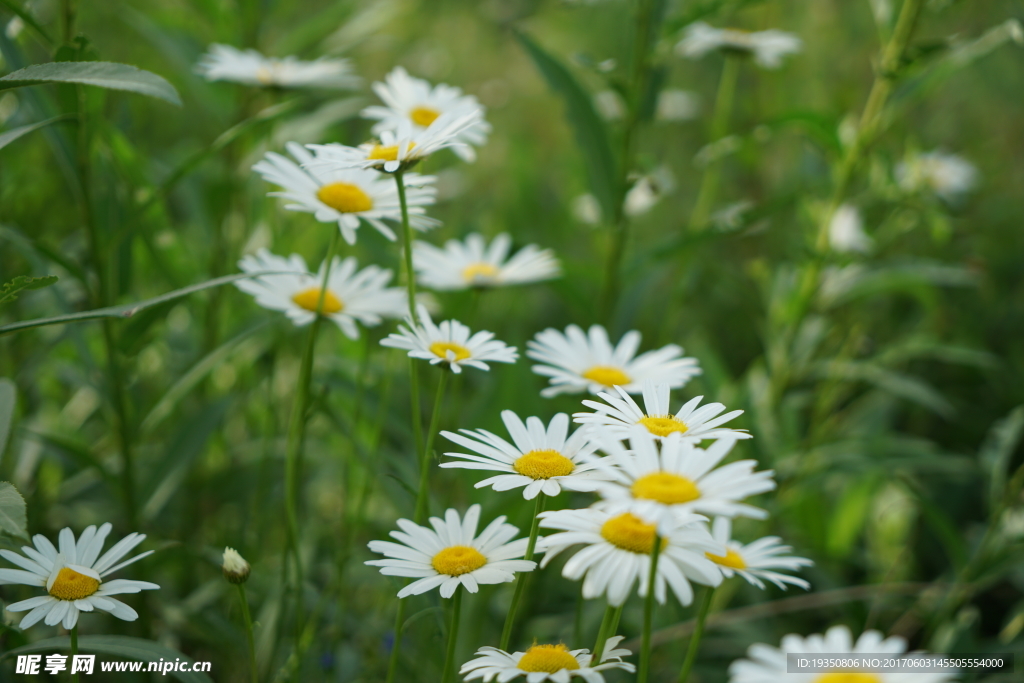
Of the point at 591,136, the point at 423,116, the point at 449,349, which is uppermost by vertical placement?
the point at 591,136

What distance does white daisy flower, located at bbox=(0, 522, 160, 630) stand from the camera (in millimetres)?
584

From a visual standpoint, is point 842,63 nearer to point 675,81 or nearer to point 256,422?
point 675,81

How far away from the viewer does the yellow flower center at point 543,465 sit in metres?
0.62

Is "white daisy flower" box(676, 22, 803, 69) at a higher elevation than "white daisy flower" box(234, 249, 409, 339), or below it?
higher

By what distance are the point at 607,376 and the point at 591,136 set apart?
0.48 metres

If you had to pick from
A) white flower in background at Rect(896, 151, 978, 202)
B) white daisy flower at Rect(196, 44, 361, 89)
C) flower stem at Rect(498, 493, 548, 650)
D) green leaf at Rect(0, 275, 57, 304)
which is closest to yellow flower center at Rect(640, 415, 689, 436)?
flower stem at Rect(498, 493, 548, 650)

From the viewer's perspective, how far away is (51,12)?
1.94 m

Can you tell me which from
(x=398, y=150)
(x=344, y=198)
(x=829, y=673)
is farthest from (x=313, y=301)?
(x=829, y=673)

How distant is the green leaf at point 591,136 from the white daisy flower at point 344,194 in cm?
40

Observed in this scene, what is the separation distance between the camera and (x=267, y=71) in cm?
117

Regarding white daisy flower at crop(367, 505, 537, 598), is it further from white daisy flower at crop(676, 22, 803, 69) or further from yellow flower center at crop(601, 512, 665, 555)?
white daisy flower at crop(676, 22, 803, 69)

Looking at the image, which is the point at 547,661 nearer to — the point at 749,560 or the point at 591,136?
the point at 749,560

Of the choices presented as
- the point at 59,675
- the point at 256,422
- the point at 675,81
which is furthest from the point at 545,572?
the point at 675,81

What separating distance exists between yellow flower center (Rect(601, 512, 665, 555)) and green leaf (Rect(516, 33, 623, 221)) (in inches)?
27.9
